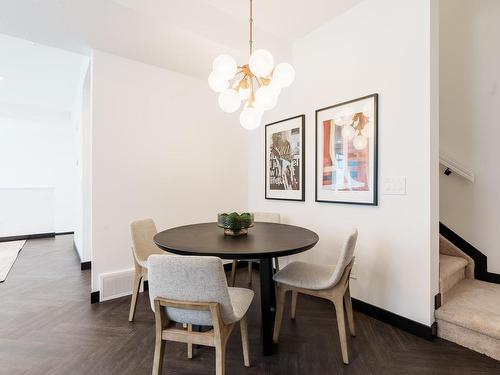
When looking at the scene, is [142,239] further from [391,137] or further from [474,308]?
[474,308]

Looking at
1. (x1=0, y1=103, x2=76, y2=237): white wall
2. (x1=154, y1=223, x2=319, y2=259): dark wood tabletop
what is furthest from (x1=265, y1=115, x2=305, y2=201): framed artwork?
(x1=0, y1=103, x2=76, y2=237): white wall

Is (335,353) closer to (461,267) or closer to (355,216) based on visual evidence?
(355,216)

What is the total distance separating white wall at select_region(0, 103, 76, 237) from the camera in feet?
18.3

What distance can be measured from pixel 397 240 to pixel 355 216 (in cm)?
41

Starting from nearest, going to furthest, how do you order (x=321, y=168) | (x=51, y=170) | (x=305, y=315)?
(x=305, y=315), (x=321, y=168), (x=51, y=170)

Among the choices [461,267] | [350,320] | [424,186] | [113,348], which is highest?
[424,186]

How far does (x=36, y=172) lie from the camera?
598 cm

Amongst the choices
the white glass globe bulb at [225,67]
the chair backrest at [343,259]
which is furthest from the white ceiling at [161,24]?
the chair backrest at [343,259]

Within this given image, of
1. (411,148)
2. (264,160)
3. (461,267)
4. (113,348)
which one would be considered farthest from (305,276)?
(264,160)

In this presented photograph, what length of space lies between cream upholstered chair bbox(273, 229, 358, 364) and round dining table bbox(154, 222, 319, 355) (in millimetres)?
88

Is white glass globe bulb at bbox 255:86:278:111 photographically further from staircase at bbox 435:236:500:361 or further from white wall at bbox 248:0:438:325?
staircase at bbox 435:236:500:361

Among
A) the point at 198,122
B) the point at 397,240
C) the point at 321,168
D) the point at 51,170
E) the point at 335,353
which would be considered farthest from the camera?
the point at 51,170

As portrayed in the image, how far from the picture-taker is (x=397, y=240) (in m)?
2.09

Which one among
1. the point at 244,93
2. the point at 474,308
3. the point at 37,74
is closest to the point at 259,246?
the point at 244,93
